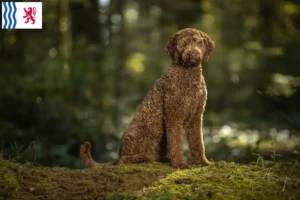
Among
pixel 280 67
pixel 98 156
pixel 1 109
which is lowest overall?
pixel 98 156

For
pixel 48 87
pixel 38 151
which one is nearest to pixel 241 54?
pixel 48 87

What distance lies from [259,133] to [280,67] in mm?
2824

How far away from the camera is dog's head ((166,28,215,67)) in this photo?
16.5ft

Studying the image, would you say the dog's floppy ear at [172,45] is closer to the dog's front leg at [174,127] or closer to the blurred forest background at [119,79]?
the dog's front leg at [174,127]

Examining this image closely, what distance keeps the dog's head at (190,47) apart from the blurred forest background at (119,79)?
1168 millimetres

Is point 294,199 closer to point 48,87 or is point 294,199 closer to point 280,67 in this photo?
point 48,87

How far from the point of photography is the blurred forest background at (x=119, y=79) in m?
8.67

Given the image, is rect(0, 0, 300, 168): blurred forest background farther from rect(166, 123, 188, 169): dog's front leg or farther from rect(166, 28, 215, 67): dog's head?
rect(166, 28, 215, 67): dog's head

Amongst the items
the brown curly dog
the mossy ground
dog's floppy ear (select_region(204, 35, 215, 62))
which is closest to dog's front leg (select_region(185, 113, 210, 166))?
the brown curly dog

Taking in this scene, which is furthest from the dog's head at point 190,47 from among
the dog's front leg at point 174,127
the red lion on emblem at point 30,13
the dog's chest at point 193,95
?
the red lion on emblem at point 30,13

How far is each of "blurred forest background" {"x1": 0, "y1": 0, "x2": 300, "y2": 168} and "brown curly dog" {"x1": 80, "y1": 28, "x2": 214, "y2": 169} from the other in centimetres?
74

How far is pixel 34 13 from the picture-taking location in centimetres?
813

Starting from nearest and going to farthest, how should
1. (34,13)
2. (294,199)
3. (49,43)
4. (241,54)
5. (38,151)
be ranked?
(294,199), (38,151), (34,13), (49,43), (241,54)

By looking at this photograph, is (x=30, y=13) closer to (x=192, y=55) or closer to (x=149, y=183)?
(x=192, y=55)
